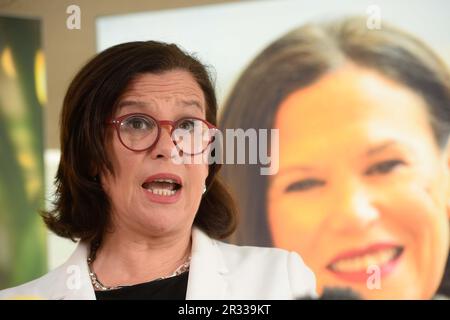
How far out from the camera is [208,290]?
4.64 ft

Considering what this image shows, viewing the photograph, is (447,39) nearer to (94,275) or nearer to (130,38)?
(130,38)

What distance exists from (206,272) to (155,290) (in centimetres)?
14

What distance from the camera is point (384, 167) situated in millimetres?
1739

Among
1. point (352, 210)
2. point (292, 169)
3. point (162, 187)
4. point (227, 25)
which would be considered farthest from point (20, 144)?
point (352, 210)

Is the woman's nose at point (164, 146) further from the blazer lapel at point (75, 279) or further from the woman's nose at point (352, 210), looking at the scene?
the woman's nose at point (352, 210)

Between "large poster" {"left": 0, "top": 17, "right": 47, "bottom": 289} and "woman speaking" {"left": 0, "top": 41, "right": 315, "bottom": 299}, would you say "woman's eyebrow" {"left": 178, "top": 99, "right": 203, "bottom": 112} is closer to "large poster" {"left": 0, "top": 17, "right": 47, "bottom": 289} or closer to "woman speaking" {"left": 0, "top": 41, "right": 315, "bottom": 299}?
"woman speaking" {"left": 0, "top": 41, "right": 315, "bottom": 299}

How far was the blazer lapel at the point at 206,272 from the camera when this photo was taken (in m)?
1.41

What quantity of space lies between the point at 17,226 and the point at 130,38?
71 centimetres

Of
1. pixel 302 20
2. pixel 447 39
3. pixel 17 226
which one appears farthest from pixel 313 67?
pixel 17 226

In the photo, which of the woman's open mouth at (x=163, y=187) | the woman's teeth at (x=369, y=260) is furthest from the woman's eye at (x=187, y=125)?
the woman's teeth at (x=369, y=260)

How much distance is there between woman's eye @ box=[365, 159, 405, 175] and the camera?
174 cm

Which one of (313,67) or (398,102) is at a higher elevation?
(313,67)

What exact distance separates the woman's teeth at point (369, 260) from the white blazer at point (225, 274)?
26 cm
